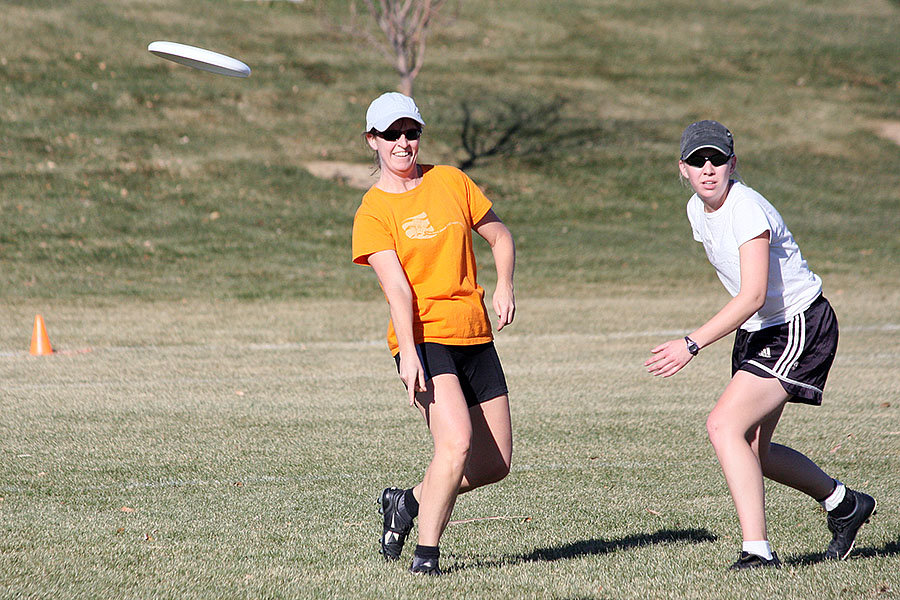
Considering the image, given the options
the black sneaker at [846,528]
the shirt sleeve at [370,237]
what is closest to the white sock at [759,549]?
the black sneaker at [846,528]

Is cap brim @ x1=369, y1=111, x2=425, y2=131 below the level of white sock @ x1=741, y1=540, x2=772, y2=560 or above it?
above

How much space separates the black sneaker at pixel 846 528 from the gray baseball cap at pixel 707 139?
1.83 m

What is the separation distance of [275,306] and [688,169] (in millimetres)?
11879

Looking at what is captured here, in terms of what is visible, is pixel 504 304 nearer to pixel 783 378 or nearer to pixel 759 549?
pixel 783 378

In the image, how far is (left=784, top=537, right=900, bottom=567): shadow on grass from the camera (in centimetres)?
479

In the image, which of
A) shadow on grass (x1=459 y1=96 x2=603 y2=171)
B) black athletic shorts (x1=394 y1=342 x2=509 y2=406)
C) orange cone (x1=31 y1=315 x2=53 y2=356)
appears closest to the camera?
black athletic shorts (x1=394 y1=342 x2=509 y2=406)

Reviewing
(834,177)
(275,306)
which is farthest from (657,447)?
(834,177)

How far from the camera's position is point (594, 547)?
5.15 m

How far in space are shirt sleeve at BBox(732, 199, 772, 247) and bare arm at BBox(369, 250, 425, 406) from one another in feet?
4.65

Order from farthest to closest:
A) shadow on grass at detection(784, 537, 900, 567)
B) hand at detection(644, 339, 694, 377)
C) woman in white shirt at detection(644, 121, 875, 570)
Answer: shadow on grass at detection(784, 537, 900, 567) < woman in white shirt at detection(644, 121, 875, 570) < hand at detection(644, 339, 694, 377)

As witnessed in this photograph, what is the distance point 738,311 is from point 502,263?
1117mm

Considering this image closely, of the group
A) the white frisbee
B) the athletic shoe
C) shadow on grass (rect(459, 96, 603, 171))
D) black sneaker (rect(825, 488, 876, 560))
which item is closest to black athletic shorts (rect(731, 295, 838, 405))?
black sneaker (rect(825, 488, 876, 560))

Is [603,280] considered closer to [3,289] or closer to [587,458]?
[3,289]

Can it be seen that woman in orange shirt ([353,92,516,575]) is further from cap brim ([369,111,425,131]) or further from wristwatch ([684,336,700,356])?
wristwatch ([684,336,700,356])
